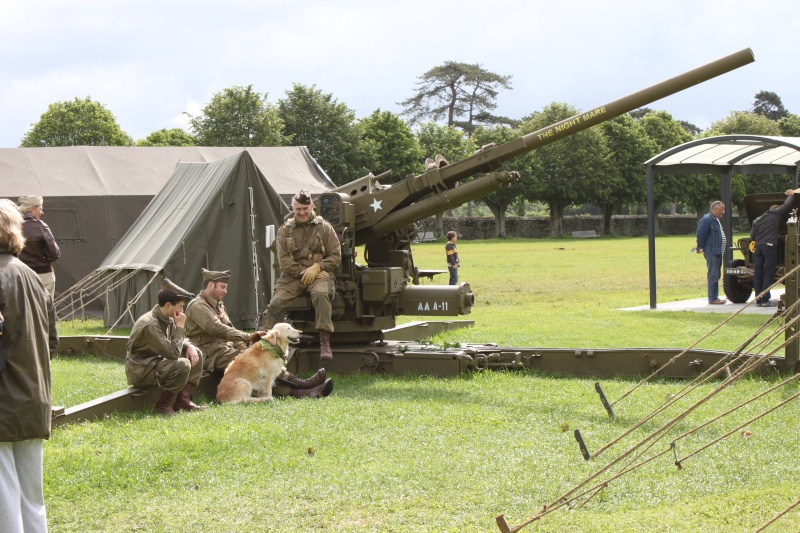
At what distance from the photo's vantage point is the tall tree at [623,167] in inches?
2837

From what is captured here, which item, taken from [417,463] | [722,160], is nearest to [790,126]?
[722,160]

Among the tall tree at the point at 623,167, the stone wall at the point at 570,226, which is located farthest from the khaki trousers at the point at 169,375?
the tall tree at the point at 623,167

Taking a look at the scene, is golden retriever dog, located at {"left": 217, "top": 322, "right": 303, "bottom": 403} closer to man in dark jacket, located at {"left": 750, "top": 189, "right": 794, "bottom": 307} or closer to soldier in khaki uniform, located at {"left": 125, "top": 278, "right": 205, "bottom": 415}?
soldier in khaki uniform, located at {"left": 125, "top": 278, "right": 205, "bottom": 415}

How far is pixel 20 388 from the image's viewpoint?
484cm

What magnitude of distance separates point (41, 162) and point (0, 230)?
1629 centimetres

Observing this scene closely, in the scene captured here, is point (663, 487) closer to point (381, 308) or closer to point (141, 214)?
point (381, 308)

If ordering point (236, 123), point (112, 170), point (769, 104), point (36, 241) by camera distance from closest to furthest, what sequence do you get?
point (36, 241)
point (112, 170)
point (236, 123)
point (769, 104)

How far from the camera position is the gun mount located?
11188 mm

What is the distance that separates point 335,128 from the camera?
63.8m

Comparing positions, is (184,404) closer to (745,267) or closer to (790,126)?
(745,267)

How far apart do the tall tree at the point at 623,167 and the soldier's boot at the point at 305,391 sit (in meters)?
62.6

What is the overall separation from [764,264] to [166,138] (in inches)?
2191

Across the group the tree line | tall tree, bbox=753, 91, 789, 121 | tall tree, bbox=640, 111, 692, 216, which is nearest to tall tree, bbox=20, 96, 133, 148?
the tree line

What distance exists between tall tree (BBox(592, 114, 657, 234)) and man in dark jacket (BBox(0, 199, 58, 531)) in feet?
222
